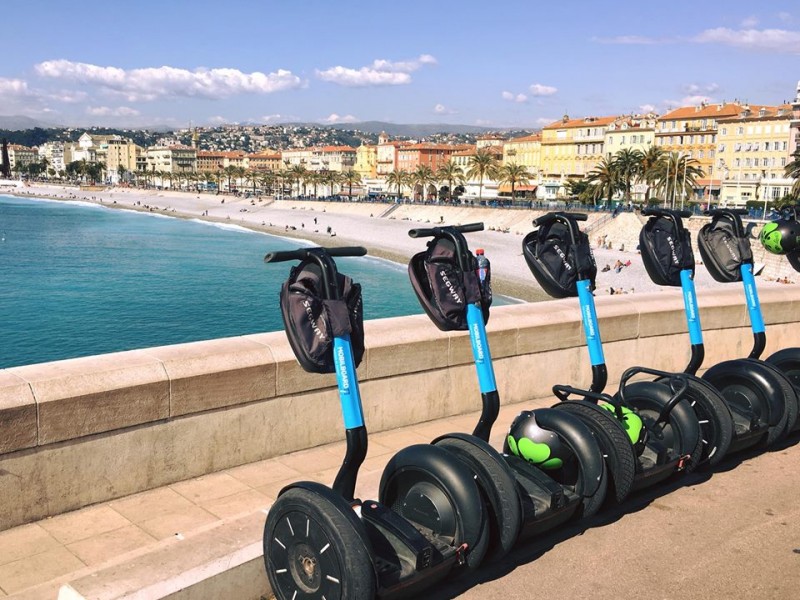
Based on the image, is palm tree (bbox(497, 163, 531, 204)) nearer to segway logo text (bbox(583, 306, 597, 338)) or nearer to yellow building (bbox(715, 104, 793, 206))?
yellow building (bbox(715, 104, 793, 206))

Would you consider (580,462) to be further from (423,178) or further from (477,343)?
(423,178)

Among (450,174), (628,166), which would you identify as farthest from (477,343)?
(450,174)

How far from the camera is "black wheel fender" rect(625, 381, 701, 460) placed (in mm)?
5293

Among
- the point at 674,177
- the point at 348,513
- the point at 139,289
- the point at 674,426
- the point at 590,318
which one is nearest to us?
the point at 348,513

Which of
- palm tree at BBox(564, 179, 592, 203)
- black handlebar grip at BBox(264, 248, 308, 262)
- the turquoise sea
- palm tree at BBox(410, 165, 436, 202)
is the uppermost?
palm tree at BBox(410, 165, 436, 202)

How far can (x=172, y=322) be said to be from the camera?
3991 cm

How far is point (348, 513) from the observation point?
3375mm

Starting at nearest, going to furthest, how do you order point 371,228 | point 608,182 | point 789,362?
point 789,362 < point 608,182 < point 371,228

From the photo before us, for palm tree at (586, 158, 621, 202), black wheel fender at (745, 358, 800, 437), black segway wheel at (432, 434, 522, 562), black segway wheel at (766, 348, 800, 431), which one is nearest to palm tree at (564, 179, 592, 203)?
palm tree at (586, 158, 621, 202)

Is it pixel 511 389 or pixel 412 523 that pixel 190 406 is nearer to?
pixel 412 523

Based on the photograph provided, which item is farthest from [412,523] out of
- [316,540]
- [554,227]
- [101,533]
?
[554,227]

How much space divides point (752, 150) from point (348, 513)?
111 m

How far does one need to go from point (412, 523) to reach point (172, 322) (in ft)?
124

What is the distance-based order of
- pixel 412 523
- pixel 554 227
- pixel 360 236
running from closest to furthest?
pixel 412 523
pixel 554 227
pixel 360 236
